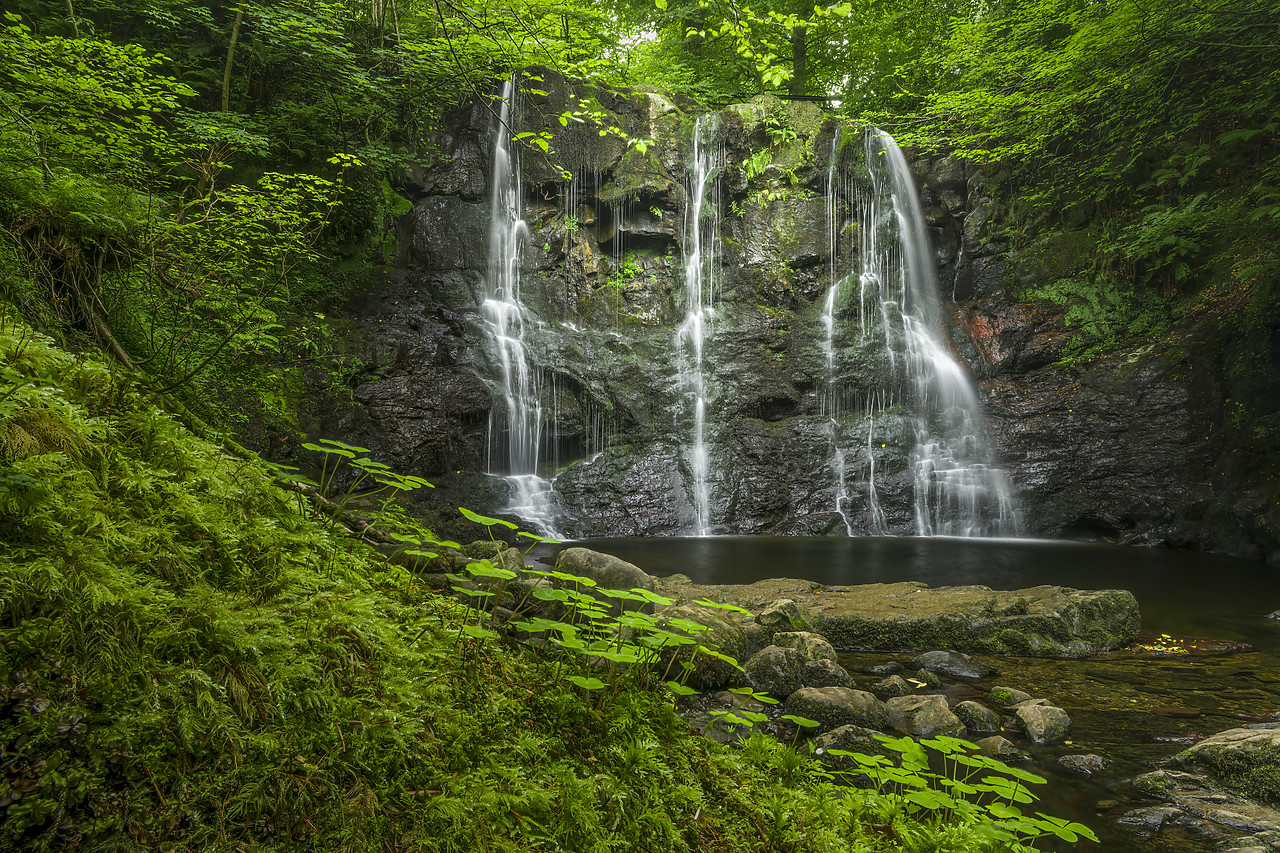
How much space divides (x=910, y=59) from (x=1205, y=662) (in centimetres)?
1804

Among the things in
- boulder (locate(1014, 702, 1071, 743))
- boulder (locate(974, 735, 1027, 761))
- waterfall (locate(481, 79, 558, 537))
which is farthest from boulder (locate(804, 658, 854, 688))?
waterfall (locate(481, 79, 558, 537))

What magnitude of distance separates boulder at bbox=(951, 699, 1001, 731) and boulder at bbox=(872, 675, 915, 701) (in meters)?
0.38

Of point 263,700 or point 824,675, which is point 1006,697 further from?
point 263,700

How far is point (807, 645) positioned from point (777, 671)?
0.41 metres

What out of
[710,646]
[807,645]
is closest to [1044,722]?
[807,645]

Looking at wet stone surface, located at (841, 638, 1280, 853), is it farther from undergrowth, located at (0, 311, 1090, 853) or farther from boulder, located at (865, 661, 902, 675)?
undergrowth, located at (0, 311, 1090, 853)

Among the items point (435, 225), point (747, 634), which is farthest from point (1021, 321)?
point (435, 225)

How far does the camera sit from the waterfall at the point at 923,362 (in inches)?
480

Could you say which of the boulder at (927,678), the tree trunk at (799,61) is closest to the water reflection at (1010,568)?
the boulder at (927,678)

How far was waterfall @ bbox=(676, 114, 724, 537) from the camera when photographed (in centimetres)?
1312

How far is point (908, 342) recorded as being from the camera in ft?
45.6

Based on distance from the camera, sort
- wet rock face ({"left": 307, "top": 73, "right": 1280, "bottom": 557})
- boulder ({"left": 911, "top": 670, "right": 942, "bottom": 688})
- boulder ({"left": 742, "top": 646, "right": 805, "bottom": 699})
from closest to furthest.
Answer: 1. boulder ({"left": 742, "top": 646, "right": 805, "bottom": 699})
2. boulder ({"left": 911, "top": 670, "right": 942, "bottom": 688})
3. wet rock face ({"left": 307, "top": 73, "right": 1280, "bottom": 557})

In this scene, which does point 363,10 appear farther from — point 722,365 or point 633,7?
point 722,365

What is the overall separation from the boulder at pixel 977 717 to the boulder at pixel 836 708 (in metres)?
0.51
